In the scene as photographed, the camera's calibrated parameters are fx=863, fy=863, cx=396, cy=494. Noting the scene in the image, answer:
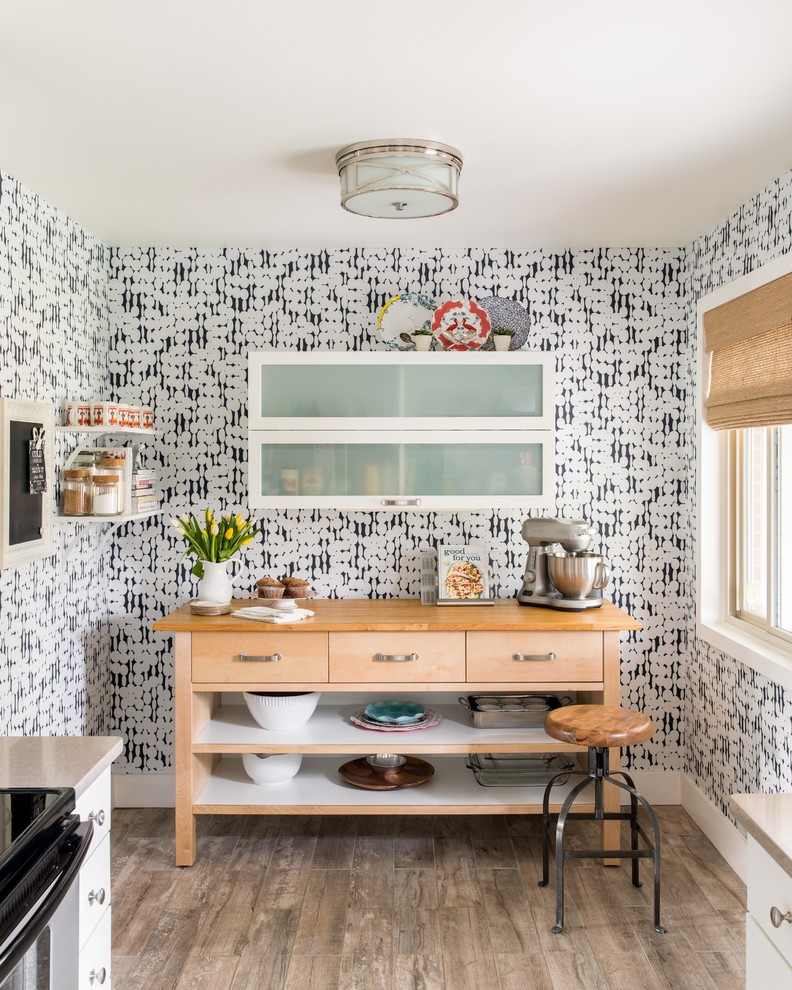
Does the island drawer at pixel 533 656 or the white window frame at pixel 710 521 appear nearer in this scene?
the island drawer at pixel 533 656

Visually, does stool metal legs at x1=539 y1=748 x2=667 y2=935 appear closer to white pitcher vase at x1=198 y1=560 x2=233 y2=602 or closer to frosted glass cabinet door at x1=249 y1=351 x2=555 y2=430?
frosted glass cabinet door at x1=249 y1=351 x2=555 y2=430

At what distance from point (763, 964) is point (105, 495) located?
2641 millimetres

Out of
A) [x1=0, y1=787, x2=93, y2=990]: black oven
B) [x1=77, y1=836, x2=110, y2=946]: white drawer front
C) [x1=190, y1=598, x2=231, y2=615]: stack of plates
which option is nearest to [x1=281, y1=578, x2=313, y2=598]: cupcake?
[x1=190, y1=598, x2=231, y2=615]: stack of plates

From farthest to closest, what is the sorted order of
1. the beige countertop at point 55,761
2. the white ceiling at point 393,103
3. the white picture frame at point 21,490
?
the white picture frame at point 21,490 < the white ceiling at point 393,103 < the beige countertop at point 55,761

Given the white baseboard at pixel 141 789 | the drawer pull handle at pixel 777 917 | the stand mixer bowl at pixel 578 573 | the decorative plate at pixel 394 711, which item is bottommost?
the white baseboard at pixel 141 789

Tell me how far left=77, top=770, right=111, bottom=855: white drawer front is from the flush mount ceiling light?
1869 mm

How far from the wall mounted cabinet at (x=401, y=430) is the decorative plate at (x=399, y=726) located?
866 millimetres

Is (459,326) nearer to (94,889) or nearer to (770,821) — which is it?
(770,821)

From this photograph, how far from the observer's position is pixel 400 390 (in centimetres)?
362

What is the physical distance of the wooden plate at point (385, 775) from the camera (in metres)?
3.47

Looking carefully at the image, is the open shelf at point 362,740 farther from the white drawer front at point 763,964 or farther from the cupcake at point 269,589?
the white drawer front at point 763,964

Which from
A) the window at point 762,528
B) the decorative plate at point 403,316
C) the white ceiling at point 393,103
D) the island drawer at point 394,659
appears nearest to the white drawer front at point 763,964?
the window at point 762,528

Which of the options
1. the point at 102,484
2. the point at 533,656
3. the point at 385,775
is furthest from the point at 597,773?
the point at 102,484

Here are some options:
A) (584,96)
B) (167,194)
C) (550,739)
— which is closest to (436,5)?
(584,96)
